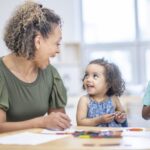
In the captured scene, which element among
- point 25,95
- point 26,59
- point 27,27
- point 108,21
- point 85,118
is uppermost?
point 108,21

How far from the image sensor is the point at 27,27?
1972mm

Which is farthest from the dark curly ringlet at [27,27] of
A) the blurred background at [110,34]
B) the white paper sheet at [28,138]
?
the blurred background at [110,34]

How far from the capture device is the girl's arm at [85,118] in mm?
1940

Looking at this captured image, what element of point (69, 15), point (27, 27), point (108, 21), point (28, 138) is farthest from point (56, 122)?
point (108, 21)

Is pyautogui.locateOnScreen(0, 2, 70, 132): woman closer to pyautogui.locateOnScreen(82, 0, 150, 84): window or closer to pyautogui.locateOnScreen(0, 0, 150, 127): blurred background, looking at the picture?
pyautogui.locateOnScreen(0, 0, 150, 127): blurred background

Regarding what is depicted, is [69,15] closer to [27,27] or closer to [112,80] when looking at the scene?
[112,80]

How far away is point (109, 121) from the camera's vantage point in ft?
6.58

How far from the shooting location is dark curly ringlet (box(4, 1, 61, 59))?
1.97 metres

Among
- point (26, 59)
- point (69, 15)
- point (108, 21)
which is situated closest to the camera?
point (26, 59)

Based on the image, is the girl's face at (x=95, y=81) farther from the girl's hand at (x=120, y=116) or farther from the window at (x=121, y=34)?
the window at (x=121, y=34)

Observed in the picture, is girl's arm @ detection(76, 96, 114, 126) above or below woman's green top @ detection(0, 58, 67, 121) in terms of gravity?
below

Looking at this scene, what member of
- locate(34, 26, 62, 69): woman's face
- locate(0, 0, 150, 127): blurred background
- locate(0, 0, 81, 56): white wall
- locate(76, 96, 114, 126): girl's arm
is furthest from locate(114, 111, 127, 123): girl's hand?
locate(0, 0, 81, 56): white wall

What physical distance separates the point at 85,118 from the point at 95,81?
0.74ft

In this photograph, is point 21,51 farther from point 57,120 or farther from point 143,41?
point 143,41
